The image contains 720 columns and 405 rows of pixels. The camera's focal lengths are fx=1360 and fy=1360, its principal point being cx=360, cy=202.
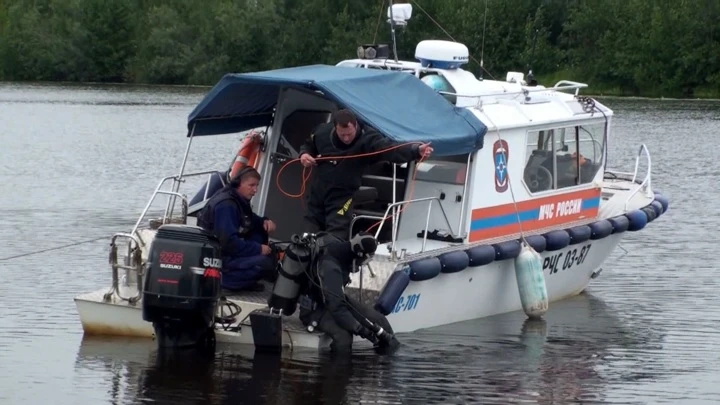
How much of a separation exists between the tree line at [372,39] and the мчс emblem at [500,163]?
38.6m

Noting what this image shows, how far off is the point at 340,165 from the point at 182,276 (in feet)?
6.18

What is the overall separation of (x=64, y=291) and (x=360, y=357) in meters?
4.54

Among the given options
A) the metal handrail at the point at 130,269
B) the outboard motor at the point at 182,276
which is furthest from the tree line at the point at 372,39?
the outboard motor at the point at 182,276

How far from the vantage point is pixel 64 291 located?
48.3ft

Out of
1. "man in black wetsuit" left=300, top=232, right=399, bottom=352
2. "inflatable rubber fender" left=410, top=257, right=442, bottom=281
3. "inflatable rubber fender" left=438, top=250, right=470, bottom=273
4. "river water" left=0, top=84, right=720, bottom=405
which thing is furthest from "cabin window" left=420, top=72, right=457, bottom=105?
"man in black wetsuit" left=300, top=232, right=399, bottom=352

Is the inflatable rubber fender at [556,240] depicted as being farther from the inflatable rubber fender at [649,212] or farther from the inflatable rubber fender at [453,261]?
the inflatable rubber fender at [649,212]

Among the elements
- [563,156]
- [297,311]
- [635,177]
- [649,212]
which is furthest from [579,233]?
[297,311]

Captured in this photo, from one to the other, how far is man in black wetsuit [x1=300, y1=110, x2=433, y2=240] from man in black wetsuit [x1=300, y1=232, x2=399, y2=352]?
18.5 inches

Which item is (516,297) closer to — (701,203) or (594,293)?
(594,293)

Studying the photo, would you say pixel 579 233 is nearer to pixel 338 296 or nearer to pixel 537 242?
pixel 537 242

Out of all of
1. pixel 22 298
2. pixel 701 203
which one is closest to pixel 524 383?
pixel 22 298

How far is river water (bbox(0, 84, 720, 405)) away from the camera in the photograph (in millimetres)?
10703

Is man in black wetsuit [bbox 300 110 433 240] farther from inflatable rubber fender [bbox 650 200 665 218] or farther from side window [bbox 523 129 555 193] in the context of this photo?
inflatable rubber fender [bbox 650 200 665 218]

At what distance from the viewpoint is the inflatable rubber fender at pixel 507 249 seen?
12680 mm
